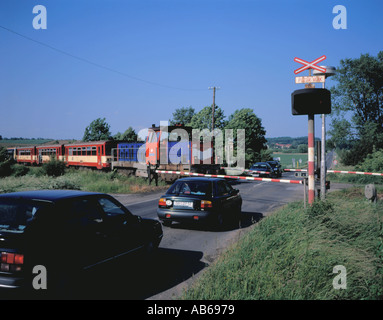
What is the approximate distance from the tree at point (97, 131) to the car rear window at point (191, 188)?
4530 cm

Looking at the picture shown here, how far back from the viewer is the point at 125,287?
4.50 metres

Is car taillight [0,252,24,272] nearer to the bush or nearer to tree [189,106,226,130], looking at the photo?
the bush

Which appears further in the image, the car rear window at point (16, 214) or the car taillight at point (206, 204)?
the car taillight at point (206, 204)

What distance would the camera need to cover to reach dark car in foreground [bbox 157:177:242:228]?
7.72m

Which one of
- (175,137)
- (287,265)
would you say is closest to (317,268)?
(287,265)

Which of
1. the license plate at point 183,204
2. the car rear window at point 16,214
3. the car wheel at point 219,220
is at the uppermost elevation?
the car rear window at point 16,214

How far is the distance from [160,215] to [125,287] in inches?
145

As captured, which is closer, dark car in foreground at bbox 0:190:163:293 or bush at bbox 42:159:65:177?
dark car in foreground at bbox 0:190:163:293

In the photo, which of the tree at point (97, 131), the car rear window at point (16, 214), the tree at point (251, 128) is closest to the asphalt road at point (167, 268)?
the car rear window at point (16, 214)

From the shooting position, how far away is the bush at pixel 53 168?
21641 mm

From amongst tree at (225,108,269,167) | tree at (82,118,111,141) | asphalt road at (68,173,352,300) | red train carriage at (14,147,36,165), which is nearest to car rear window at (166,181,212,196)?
asphalt road at (68,173,352,300)

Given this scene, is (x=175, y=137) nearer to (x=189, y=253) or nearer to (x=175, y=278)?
(x=189, y=253)

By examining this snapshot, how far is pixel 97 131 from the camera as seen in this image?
5156 centimetres

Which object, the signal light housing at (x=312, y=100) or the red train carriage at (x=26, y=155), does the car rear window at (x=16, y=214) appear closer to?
the signal light housing at (x=312, y=100)
